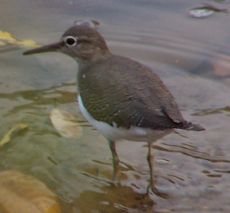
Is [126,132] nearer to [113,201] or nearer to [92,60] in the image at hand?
[113,201]

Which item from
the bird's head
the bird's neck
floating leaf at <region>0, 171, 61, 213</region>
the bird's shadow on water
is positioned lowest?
the bird's shadow on water

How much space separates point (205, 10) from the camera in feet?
27.6

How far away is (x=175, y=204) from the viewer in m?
5.73

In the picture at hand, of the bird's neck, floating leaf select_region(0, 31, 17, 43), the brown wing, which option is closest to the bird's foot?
the brown wing

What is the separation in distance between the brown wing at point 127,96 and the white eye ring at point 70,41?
289 mm

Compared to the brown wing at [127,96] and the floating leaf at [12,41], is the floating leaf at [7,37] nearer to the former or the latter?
the floating leaf at [12,41]

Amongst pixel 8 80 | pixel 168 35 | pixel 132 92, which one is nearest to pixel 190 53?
pixel 168 35

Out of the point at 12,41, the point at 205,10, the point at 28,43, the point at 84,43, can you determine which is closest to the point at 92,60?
the point at 84,43

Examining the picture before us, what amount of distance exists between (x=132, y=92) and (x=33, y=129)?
1.36m

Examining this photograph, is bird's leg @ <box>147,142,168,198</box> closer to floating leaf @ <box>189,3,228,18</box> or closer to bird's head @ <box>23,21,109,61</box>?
bird's head @ <box>23,21,109,61</box>

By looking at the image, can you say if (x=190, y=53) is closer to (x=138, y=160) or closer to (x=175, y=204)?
(x=138, y=160)

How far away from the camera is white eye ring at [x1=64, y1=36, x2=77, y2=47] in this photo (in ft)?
20.4

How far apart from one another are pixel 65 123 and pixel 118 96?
1198 millimetres

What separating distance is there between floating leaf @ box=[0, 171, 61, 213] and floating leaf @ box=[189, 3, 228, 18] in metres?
3.19
